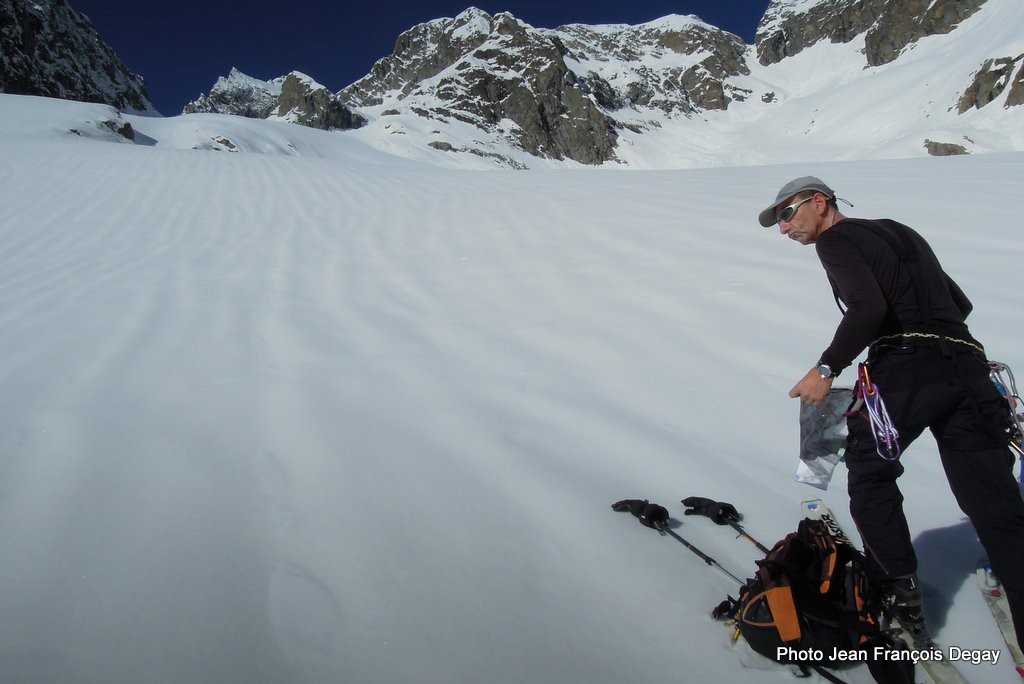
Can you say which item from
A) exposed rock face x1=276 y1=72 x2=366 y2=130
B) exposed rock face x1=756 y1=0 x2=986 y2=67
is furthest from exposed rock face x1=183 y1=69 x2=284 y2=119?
exposed rock face x1=756 y1=0 x2=986 y2=67

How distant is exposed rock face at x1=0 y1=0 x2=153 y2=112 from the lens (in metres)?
55.8

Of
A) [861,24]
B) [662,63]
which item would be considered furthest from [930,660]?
[662,63]

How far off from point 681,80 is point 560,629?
13183 cm

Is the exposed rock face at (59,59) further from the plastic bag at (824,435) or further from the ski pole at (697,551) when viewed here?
the plastic bag at (824,435)

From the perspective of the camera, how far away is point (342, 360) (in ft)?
11.7

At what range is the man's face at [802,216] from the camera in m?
1.64

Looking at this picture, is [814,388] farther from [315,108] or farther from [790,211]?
[315,108]

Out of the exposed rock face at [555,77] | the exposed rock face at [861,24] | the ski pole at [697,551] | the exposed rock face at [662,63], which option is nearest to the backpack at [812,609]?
the ski pole at [697,551]

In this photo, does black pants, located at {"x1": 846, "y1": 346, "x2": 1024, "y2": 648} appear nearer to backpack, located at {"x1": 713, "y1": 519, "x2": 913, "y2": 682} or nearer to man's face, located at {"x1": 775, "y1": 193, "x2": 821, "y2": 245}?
backpack, located at {"x1": 713, "y1": 519, "x2": 913, "y2": 682}

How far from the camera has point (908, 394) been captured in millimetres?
1498

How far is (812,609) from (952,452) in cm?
57

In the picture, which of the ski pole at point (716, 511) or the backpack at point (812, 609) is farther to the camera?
the ski pole at point (716, 511)

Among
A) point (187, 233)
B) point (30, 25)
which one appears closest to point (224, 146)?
point (187, 233)

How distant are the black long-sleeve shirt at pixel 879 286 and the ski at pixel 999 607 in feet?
2.66
